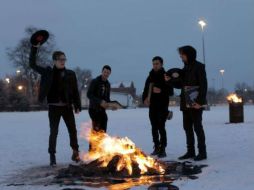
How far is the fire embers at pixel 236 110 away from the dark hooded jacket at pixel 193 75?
10.9m

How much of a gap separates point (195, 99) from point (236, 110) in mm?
11677

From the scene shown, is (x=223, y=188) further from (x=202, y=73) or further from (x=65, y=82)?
(x=65, y=82)

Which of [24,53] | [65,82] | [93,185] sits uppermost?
[24,53]

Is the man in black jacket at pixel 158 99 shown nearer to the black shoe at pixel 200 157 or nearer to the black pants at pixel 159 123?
the black pants at pixel 159 123

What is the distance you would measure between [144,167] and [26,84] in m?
75.6

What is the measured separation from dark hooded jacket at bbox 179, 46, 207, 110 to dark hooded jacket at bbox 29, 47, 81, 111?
205cm

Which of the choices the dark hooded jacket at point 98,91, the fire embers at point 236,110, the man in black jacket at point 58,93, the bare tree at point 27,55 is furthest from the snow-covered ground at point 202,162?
the bare tree at point 27,55

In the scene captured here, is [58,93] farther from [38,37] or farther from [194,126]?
[194,126]

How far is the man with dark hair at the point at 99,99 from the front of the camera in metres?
9.75

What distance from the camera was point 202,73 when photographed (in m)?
8.79

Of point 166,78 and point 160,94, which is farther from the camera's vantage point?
point 160,94

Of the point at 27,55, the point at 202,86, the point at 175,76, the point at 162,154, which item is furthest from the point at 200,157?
the point at 27,55

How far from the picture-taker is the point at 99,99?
9750mm

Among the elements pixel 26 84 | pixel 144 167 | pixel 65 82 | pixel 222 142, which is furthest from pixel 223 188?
pixel 26 84
